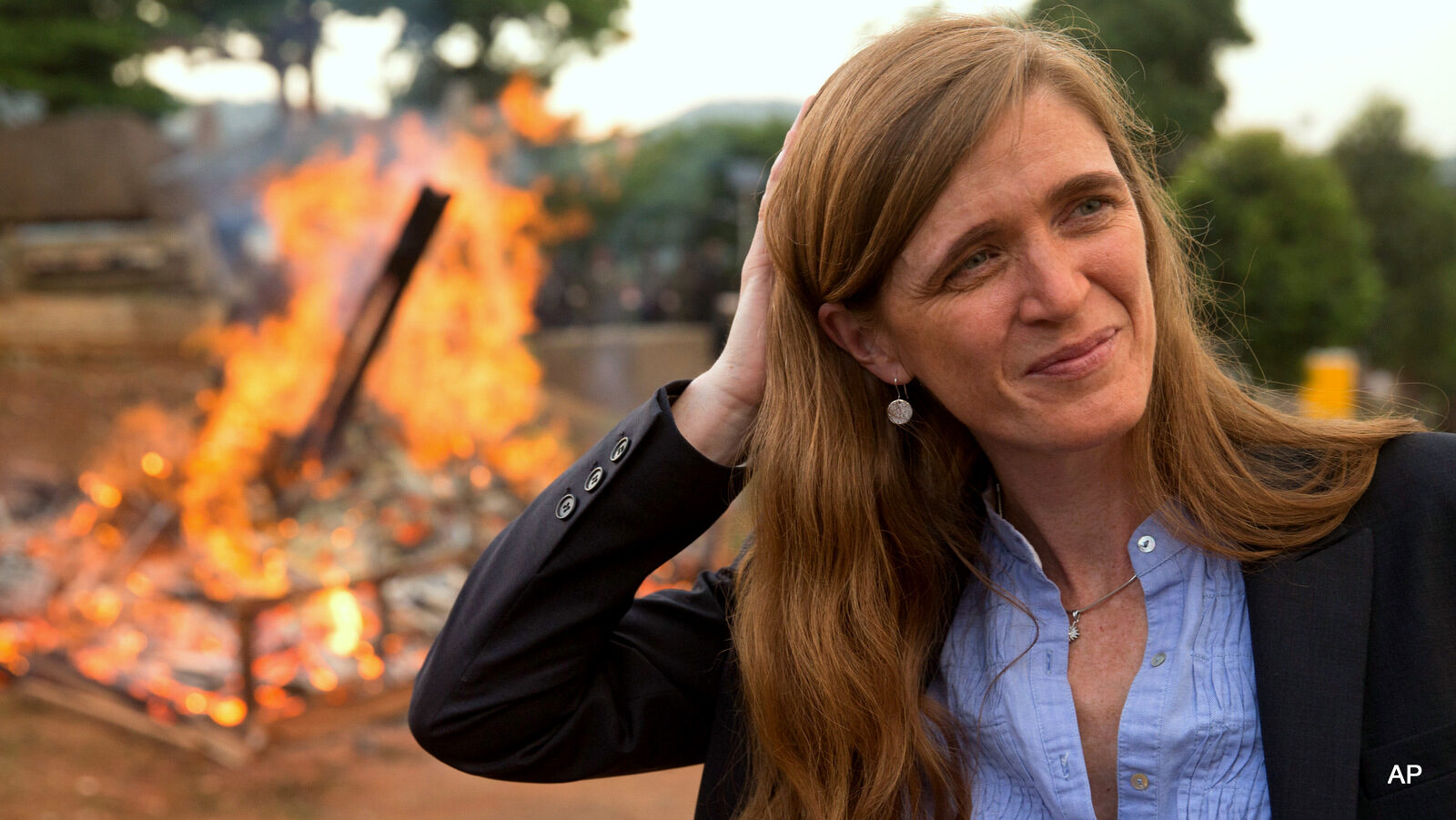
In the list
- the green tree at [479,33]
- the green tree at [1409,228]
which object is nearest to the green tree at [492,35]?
the green tree at [479,33]

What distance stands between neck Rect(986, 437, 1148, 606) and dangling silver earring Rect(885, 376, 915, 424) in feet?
0.48

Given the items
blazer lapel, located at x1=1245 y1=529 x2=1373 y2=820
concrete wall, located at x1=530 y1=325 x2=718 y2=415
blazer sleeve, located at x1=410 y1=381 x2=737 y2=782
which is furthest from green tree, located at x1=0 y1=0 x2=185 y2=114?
blazer lapel, located at x1=1245 y1=529 x2=1373 y2=820

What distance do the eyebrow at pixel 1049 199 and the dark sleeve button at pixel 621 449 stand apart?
0.58 meters

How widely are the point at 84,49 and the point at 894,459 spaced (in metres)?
14.4

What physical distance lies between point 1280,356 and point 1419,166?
13654 mm

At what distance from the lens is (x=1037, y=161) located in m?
1.63

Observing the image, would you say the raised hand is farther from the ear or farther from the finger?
the ear

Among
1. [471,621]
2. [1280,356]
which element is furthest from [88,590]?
[1280,356]

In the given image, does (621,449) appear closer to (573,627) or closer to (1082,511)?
(573,627)

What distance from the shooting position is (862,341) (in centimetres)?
187

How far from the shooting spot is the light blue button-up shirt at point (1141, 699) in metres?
1.59

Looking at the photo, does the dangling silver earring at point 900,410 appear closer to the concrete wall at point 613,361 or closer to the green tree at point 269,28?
the concrete wall at point 613,361

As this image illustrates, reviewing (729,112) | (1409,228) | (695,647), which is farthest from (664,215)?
(695,647)

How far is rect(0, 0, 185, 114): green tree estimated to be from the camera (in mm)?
12891
